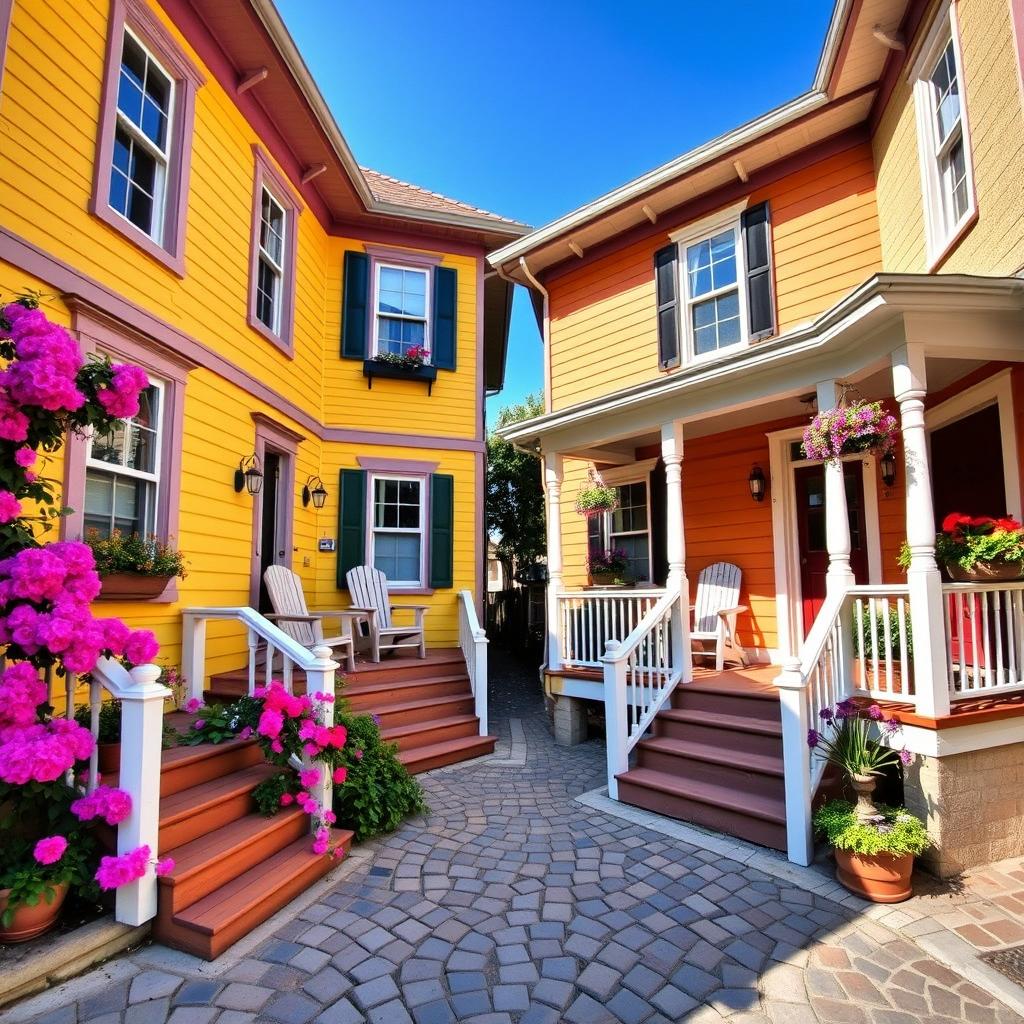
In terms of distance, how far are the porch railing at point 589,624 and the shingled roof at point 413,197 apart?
514 cm

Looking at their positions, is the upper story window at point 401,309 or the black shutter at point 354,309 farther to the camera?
the upper story window at point 401,309

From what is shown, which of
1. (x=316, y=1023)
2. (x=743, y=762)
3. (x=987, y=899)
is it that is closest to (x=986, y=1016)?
(x=987, y=899)

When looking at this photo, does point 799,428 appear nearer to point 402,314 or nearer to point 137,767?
point 402,314

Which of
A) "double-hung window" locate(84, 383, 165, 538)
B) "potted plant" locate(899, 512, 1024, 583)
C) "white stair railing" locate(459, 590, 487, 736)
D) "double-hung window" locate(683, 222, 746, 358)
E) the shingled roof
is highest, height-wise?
the shingled roof

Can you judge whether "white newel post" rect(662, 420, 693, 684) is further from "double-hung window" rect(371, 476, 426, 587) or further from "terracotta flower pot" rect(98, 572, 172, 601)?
"terracotta flower pot" rect(98, 572, 172, 601)

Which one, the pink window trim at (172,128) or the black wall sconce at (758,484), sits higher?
the pink window trim at (172,128)

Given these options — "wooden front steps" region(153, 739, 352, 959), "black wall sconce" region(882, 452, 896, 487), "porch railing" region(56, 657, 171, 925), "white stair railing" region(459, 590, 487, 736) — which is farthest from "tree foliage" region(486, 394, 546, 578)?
"porch railing" region(56, 657, 171, 925)

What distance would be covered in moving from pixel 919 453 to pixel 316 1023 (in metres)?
4.02

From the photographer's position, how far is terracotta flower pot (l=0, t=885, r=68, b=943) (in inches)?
93.1

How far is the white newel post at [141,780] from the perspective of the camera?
8.37 ft

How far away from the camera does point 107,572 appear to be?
3750 mm

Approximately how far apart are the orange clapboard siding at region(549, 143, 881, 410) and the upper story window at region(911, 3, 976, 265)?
963 millimetres

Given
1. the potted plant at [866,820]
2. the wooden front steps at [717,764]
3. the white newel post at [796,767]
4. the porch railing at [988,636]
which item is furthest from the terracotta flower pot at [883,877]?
the porch railing at [988,636]

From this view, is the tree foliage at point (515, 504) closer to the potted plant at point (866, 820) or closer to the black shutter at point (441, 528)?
the black shutter at point (441, 528)
